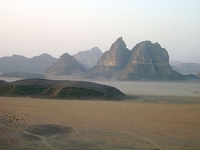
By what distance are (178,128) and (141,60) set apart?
100735 mm

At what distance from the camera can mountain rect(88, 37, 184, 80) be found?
110 metres

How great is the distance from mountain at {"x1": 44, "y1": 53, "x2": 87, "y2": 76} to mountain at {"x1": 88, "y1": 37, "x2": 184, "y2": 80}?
12.7m

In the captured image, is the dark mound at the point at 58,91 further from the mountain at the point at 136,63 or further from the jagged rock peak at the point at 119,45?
the jagged rock peak at the point at 119,45

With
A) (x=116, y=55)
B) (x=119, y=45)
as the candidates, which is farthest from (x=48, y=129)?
(x=119, y=45)

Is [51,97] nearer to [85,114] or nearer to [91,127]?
[85,114]

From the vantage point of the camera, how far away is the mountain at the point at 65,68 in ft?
432

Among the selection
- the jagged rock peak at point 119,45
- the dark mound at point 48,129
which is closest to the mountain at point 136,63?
the jagged rock peak at point 119,45

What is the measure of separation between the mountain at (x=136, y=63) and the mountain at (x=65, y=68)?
12.7 metres

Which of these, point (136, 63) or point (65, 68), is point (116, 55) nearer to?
point (136, 63)

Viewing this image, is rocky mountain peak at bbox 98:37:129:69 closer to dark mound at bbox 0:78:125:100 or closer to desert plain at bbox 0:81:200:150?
dark mound at bbox 0:78:125:100

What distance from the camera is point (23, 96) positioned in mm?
36031

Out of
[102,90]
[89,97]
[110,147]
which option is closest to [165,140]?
[110,147]

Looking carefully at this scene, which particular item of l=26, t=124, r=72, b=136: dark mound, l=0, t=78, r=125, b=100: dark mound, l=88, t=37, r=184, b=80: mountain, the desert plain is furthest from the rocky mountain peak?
l=26, t=124, r=72, b=136: dark mound

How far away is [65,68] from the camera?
13350cm
